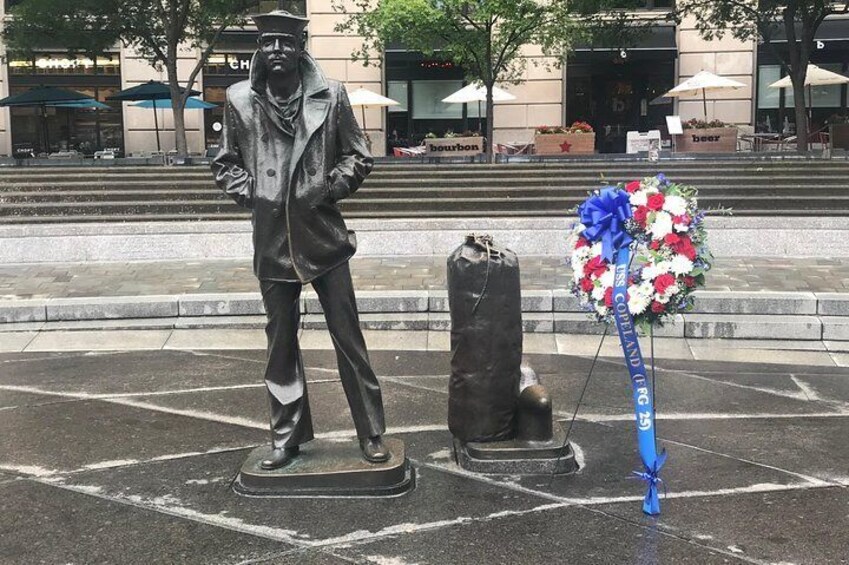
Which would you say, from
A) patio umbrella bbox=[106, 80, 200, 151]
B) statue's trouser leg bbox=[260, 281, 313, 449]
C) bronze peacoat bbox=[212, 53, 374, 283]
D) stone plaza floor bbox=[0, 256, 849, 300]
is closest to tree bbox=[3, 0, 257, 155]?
patio umbrella bbox=[106, 80, 200, 151]

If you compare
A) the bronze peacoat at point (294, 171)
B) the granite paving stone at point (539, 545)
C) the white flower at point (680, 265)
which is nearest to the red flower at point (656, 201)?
the white flower at point (680, 265)

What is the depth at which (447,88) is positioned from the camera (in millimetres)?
29891

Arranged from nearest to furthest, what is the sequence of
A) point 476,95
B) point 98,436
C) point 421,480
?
point 421,480 → point 98,436 → point 476,95

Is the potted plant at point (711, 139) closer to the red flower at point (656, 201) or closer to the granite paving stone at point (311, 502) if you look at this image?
the red flower at point (656, 201)

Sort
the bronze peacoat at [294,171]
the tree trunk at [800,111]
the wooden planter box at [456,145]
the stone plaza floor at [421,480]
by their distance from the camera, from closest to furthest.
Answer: the stone plaza floor at [421,480] → the bronze peacoat at [294,171] → the tree trunk at [800,111] → the wooden planter box at [456,145]

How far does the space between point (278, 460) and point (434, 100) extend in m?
25.9

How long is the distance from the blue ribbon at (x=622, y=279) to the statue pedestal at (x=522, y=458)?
20.1 inches

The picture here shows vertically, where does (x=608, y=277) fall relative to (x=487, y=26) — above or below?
below

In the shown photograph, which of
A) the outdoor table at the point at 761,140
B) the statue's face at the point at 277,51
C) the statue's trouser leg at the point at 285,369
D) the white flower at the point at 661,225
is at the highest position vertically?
the outdoor table at the point at 761,140

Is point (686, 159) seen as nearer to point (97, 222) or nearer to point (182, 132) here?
point (97, 222)

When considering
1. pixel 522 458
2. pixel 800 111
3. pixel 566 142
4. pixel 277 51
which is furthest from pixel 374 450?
pixel 800 111

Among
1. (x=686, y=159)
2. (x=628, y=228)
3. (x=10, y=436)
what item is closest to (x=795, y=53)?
(x=686, y=159)

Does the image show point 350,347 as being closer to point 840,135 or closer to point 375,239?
point 375,239

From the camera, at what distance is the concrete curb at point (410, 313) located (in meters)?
9.33
